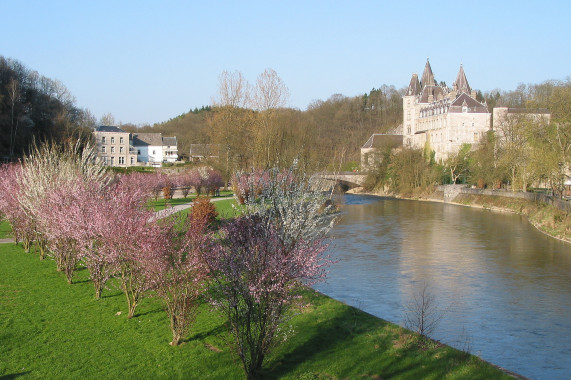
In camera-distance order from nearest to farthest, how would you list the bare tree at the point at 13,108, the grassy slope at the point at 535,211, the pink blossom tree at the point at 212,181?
the grassy slope at the point at 535,211, the bare tree at the point at 13,108, the pink blossom tree at the point at 212,181

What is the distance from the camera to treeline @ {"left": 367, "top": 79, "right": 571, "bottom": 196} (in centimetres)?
3347

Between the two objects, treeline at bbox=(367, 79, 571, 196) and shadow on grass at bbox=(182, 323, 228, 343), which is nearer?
shadow on grass at bbox=(182, 323, 228, 343)

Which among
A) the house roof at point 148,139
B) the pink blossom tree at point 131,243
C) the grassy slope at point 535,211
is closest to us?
the pink blossom tree at point 131,243

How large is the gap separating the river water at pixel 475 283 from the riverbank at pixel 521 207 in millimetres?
794

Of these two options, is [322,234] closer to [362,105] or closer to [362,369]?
[362,369]

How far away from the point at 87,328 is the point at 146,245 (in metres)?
2.53

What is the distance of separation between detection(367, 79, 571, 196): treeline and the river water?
4.89 m

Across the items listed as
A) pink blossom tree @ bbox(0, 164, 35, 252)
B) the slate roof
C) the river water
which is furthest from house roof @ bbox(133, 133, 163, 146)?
pink blossom tree @ bbox(0, 164, 35, 252)

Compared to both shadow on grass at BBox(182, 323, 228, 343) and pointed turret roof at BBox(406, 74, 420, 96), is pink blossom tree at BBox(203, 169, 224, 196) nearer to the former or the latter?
shadow on grass at BBox(182, 323, 228, 343)

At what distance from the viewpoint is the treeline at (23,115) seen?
148ft

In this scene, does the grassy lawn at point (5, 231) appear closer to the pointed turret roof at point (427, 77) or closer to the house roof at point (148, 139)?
the house roof at point (148, 139)

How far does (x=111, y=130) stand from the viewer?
3263 inches

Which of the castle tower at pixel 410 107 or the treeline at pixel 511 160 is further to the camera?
the castle tower at pixel 410 107

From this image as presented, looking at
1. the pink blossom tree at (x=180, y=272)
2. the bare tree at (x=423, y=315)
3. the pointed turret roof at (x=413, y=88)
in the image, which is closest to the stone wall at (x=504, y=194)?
the bare tree at (x=423, y=315)
